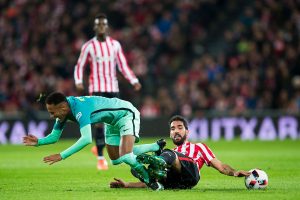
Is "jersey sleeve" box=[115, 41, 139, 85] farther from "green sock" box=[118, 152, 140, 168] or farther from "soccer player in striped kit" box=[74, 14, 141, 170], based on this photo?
"green sock" box=[118, 152, 140, 168]

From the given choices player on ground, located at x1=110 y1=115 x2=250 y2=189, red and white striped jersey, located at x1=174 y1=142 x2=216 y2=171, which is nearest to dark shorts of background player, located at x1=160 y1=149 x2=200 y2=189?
player on ground, located at x1=110 y1=115 x2=250 y2=189

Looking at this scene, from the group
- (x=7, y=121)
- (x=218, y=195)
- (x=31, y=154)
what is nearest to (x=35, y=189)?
(x=218, y=195)

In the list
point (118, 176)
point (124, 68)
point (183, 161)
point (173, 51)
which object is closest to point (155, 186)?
point (183, 161)

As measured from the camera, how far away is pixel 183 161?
9398mm

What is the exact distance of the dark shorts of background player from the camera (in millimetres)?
9406

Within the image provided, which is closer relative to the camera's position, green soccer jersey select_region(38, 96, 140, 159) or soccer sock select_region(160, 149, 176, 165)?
soccer sock select_region(160, 149, 176, 165)

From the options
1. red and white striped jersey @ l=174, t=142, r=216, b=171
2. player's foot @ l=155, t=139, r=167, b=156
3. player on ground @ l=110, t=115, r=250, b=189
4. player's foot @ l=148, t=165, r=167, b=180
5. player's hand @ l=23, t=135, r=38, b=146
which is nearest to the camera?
player's foot @ l=148, t=165, r=167, b=180

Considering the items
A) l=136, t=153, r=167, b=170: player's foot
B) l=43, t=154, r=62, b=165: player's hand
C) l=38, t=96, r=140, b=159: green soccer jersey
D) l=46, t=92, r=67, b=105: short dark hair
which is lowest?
l=136, t=153, r=167, b=170: player's foot

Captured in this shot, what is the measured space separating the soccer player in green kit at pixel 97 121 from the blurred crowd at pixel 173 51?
12.7m

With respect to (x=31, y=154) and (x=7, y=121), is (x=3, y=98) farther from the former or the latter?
(x=31, y=154)

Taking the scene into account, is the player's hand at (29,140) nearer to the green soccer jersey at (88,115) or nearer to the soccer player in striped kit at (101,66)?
the green soccer jersey at (88,115)

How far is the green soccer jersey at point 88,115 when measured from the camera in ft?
30.8

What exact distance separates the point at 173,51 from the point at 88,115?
49.8 feet

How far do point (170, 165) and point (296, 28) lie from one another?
14.5 m
